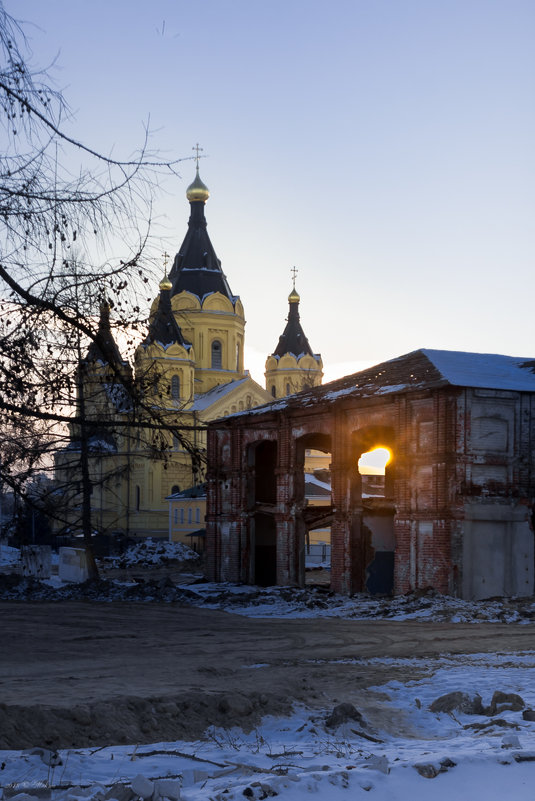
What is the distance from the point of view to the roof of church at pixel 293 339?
7575 cm

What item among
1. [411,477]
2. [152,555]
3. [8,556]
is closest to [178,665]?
[411,477]

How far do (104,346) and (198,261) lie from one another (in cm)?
6192

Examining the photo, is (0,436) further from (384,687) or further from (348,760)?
(384,687)

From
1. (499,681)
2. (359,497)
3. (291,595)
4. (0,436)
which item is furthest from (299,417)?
(0,436)

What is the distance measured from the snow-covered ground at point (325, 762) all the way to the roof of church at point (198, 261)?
5780 centimetres

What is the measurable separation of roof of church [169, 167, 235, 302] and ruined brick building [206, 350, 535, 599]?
3518 centimetres

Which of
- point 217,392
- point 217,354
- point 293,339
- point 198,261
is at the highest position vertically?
point 198,261

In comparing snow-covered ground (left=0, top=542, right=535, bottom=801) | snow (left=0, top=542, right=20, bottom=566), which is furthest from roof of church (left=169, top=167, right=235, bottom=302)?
snow-covered ground (left=0, top=542, right=535, bottom=801)

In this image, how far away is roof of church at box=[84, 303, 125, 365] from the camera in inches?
298

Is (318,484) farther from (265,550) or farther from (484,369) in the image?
(484,369)

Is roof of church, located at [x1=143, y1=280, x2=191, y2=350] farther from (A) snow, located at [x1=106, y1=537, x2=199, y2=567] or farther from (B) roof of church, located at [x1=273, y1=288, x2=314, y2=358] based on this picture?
(B) roof of church, located at [x1=273, y1=288, x2=314, y2=358]

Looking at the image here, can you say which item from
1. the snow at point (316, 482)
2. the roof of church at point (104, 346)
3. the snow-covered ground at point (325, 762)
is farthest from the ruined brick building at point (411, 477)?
the snow at point (316, 482)

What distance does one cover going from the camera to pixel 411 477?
25234 millimetres

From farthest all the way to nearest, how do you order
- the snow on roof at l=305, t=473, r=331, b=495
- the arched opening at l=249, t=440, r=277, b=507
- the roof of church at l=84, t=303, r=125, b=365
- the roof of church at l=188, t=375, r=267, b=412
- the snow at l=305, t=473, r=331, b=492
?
the roof of church at l=188, t=375, r=267, b=412
the snow at l=305, t=473, r=331, b=492
the snow on roof at l=305, t=473, r=331, b=495
the arched opening at l=249, t=440, r=277, b=507
the roof of church at l=84, t=303, r=125, b=365
